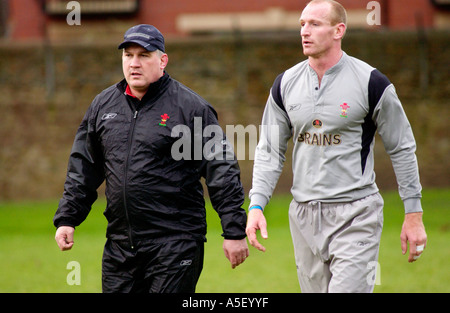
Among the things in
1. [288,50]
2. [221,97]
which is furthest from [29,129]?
[288,50]

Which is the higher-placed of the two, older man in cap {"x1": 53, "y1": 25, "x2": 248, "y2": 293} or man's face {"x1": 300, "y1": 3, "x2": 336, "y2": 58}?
man's face {"x1": 300, "y1": 3, "x2": 336, "y2": 58}

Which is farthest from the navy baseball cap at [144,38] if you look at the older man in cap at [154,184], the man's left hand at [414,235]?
the man's left hand at [414,235]

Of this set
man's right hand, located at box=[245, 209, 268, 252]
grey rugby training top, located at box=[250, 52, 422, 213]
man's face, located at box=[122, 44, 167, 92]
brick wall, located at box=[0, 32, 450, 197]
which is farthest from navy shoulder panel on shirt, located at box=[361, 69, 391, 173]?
brick wall, located at box=[0, 32, 450, 197]

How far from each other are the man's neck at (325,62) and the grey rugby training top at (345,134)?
34 millimetres

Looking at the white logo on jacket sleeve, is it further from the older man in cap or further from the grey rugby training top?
the grey rugby training top

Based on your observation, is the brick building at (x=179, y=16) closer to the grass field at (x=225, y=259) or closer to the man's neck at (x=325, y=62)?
the grass field at (x=225, y=259)

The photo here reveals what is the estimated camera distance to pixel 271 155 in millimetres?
5070

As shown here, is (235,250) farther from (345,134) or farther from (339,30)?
(339,30)

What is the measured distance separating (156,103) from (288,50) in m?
15.5

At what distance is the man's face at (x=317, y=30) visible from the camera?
4801 millimetres

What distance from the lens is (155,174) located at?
4.91m

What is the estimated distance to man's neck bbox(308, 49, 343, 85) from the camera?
4.86m

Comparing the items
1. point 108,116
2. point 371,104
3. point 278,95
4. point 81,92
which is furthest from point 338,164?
point 81,92

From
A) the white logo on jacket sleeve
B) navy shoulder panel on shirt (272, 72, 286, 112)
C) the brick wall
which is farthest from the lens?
the brick wall
